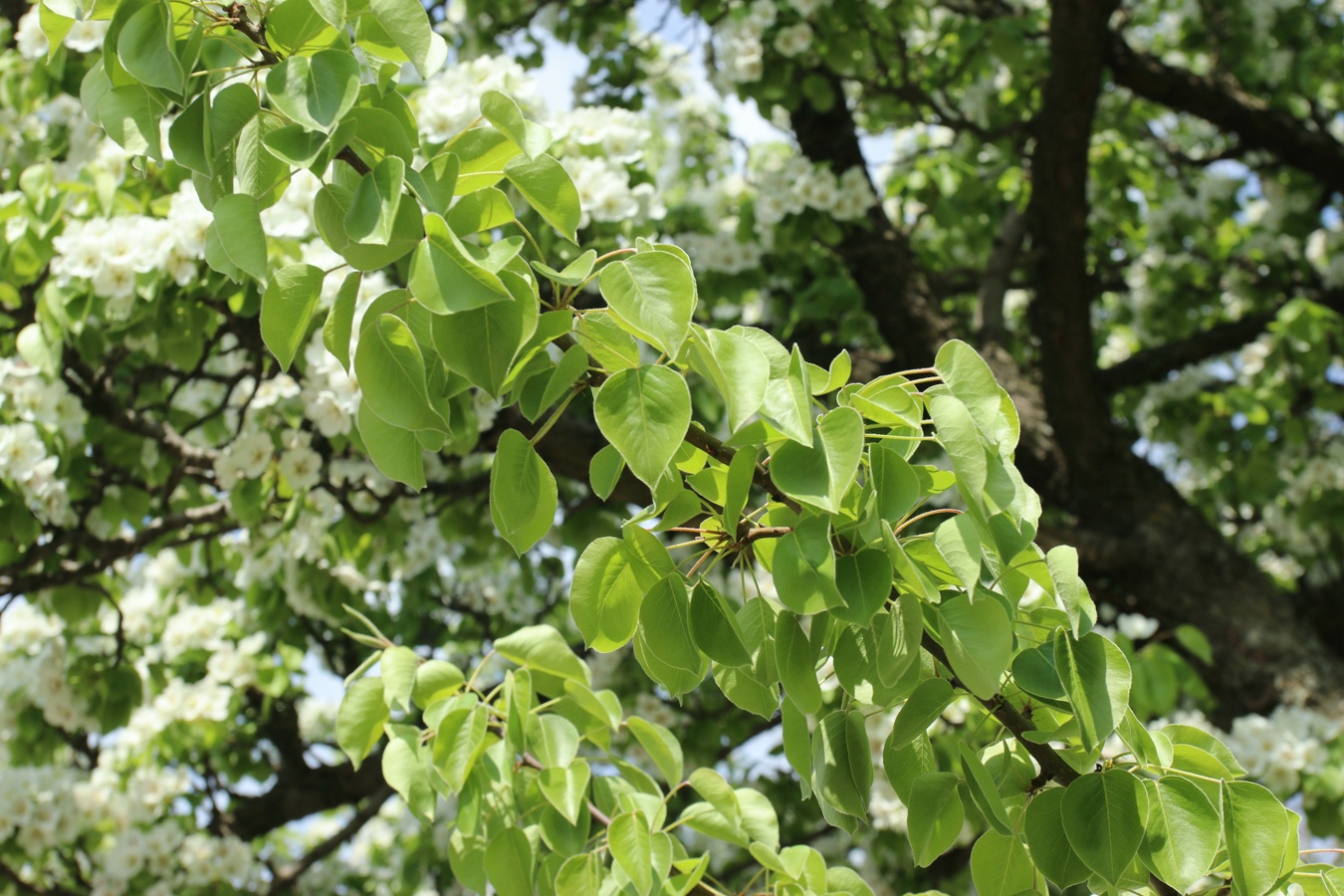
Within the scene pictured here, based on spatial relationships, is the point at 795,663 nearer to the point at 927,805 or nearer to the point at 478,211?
the point at 927,805

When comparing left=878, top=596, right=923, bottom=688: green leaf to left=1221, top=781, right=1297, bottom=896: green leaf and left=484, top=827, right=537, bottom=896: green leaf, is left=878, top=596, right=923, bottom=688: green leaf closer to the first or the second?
left=1221, top=781, right=1297, bottom=896: green leaf

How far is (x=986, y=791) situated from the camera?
0.84 m

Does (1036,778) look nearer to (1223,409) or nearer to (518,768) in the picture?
(518,768)

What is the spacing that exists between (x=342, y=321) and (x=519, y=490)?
0.58ft

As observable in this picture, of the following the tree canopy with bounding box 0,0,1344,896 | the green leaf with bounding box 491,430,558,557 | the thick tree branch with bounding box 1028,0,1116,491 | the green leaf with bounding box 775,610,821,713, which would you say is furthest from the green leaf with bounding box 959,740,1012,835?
the thick tree branch with bounding box 1028,0,1116,491

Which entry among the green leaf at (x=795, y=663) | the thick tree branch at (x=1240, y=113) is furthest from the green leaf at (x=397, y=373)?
the thick tree branch at (x=1240, y=113)

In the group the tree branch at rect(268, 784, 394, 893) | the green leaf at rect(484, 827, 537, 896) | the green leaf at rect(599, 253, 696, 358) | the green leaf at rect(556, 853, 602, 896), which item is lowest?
the tree branch at rect(268, 784, 394, 893)

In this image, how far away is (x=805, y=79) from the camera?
11.0 feet

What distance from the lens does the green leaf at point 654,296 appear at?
73cm

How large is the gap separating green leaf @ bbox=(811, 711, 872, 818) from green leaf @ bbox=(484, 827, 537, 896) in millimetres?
352

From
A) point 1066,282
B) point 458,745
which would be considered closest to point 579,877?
point 458,745

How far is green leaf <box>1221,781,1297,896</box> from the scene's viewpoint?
0.83m

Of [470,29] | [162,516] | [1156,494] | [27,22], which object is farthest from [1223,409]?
[27,22]

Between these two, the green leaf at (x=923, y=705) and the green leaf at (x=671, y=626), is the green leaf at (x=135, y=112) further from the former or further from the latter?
the green leaf at (x=923, y=705)
